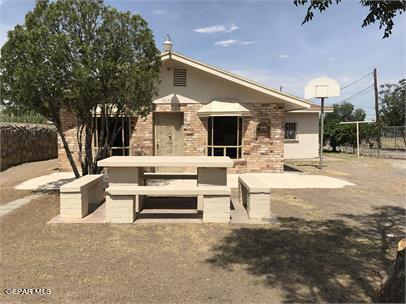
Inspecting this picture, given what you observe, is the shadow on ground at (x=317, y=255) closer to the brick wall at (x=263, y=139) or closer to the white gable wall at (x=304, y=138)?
the brick wall at (x=263, y=139)

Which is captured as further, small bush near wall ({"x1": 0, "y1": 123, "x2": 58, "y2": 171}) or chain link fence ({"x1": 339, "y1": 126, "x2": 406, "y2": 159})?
chain link fence ({"x1": 339, "y1": 126, "x2": 406, "y2": 159})

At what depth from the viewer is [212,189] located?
574cm

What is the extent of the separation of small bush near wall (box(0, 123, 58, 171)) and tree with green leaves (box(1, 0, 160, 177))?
6.69m

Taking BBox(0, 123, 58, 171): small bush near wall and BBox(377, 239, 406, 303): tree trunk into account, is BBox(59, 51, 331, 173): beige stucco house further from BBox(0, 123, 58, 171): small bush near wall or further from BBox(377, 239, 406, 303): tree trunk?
BBox(377, 239, 406, 303): tree trunk

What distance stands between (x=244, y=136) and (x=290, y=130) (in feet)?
30.3

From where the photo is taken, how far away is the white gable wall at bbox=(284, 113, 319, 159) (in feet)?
67.6

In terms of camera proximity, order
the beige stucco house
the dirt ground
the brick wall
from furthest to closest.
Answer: the brick wall → the beige stucco house → the dirt ground

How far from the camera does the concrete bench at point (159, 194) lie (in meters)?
5.69

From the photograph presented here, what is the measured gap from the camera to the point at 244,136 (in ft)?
41.1

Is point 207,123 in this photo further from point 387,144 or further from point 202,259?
point 387,144

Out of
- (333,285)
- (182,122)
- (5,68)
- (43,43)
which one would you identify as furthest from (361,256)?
(182,122)

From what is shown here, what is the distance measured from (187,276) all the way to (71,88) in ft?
16.6

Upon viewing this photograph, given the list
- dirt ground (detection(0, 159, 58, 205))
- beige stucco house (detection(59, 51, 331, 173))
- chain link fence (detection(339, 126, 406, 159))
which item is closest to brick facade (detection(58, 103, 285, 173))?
beige stucco house (detection(59, 51, 331, 173))

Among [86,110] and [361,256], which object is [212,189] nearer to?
[361,256]
